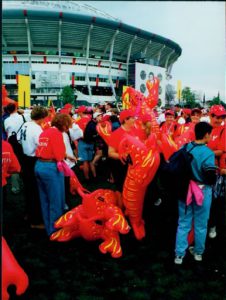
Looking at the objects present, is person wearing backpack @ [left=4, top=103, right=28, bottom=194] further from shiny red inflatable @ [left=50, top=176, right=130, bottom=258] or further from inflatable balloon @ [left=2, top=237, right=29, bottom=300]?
inflatable balloon @ [left=2, top=237, right=29, bottom=300]

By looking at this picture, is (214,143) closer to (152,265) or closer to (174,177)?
(174,177)

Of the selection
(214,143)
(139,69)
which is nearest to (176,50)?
(139,69)

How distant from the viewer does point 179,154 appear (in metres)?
3.10

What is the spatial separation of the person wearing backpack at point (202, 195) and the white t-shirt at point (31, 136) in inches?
71.8

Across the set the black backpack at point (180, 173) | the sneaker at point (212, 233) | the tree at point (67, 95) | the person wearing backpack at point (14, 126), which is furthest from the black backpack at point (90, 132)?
the tree at point (67, 95)

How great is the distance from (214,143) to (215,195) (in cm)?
59

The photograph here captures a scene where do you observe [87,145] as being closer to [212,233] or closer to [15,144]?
[15,144]

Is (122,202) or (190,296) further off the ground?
(122,202)

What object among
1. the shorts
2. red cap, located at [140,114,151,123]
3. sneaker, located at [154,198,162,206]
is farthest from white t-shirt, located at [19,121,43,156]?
the shorts

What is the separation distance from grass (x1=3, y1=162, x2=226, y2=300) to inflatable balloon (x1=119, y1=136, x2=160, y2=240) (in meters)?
0.44

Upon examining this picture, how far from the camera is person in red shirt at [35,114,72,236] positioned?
11.7 ft

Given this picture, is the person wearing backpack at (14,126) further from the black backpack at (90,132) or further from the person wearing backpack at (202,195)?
the person wearing backpack at (202,195)

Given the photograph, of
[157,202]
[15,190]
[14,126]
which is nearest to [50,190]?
[14,126]

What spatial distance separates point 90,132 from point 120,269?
3797 mm
